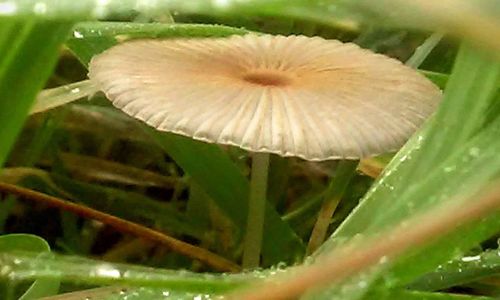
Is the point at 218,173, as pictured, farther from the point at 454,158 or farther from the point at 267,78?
the point at 454,158

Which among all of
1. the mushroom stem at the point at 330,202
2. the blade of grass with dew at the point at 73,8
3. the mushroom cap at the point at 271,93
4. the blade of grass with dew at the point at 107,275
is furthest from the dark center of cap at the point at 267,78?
the blade of grass with dew at the point at 73,8

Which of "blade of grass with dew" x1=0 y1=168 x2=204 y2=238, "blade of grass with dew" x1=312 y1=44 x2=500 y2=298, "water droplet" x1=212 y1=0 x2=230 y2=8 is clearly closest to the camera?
"water droplet" x1=212 y1=0 x2=230 y2=8

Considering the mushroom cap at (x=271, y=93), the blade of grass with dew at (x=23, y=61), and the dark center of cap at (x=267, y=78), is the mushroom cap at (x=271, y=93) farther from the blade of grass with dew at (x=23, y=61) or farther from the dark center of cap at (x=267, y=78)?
the blade of grass with dew at (x=23, y=61)

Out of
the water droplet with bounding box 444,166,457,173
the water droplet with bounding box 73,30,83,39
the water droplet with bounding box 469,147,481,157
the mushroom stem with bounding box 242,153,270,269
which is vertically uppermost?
the water droplet with bounding box 73,30,83,39

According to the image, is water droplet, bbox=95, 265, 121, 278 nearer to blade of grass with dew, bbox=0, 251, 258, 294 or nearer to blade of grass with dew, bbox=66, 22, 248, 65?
blade of grass with dew, bbox=0, 251, 258, 294

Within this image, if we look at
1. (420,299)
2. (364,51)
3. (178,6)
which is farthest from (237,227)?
(178,6)

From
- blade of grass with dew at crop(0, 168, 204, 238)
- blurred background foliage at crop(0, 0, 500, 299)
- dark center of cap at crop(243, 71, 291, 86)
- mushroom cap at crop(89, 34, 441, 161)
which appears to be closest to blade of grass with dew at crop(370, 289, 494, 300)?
blurred background foliage at crop(0, 0, 500, 299)

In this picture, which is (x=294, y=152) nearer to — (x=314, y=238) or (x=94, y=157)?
(x=314, y=238)

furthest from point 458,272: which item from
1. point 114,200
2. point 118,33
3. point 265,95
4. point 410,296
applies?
point 114,200
